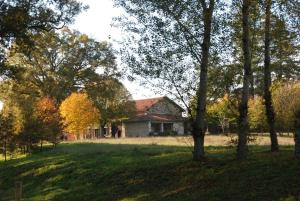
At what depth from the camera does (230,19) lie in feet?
66.1

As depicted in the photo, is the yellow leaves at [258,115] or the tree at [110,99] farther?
the tree at [110,99]

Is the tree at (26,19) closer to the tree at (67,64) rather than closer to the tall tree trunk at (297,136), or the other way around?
the tall tree trunk at (297,136)

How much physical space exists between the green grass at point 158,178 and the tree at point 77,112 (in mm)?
31270

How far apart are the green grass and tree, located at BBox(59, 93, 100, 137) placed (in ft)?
103

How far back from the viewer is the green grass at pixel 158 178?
583 inches

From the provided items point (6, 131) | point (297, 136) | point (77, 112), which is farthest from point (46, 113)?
point (297, 136)

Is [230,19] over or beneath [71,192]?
over

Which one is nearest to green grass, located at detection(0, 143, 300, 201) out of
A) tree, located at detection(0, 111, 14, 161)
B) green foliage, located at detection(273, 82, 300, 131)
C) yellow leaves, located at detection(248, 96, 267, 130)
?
tree, located at detection(0, 111, 14, 161)

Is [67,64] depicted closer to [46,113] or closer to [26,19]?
[46,113]

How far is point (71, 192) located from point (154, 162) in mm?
4388

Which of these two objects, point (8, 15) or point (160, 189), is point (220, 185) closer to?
point (160, 189)

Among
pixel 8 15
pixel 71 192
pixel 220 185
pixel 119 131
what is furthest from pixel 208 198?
pixel 119 131

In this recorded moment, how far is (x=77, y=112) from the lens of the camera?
63.4m

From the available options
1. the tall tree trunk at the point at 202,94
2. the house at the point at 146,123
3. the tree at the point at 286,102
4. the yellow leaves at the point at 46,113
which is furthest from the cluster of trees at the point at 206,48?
the house at the point at 146,123
